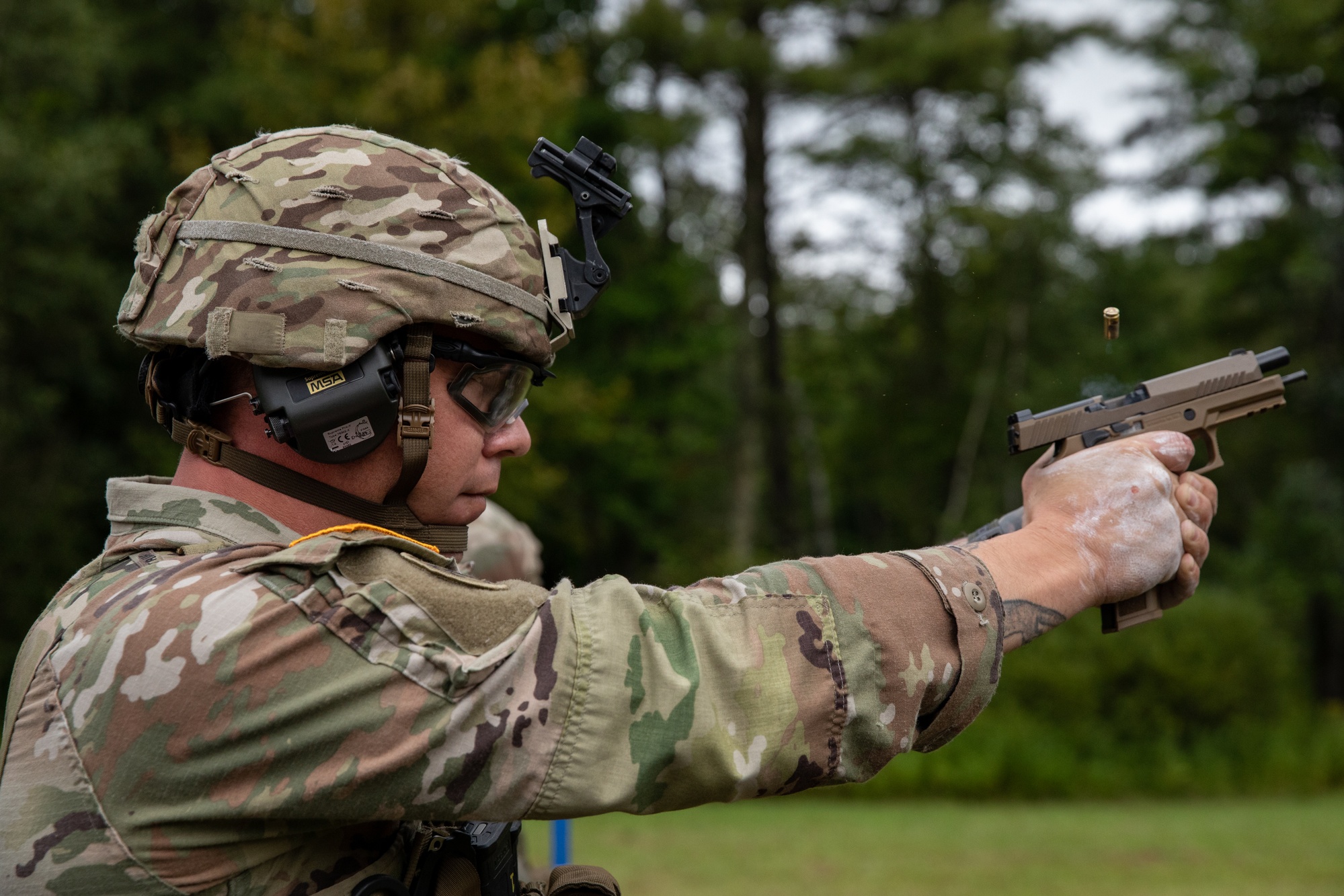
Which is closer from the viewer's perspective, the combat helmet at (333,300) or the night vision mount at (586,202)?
the combat helmet at (333,300)

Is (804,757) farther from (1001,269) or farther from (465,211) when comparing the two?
(1001,269)

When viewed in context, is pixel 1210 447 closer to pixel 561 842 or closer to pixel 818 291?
pixel 561 842

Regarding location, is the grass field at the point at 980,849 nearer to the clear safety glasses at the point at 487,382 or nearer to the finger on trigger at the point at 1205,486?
the finger on trigger at the point at 1205,486

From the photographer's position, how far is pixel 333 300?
6.86ft

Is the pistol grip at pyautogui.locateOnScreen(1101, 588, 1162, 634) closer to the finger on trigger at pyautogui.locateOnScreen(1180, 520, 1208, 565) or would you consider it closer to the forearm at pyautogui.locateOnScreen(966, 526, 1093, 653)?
the finger on trigger at pyautogui.locateOnScreen(1180, 520, 1208, 565)

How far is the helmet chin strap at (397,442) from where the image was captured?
7.08 ft

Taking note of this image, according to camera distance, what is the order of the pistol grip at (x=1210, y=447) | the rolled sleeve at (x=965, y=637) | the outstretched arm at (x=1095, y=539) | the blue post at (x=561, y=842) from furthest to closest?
the blue post at (x=561, y=842)
the pistol grip at (x=1210, y=447)
the outstretched arm at (x=1095, y=539)
the rolled sleeve at (x=965, y=637)

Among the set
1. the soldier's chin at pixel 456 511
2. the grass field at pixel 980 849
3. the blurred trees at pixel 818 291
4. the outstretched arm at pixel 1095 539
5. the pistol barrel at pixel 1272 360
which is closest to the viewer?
the outstretched arm at pixel 1095 539


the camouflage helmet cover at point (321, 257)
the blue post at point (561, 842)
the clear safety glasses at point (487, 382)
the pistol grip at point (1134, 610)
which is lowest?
the blue post at point (561, 842)

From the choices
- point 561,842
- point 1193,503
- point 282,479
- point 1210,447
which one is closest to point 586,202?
point 282,479

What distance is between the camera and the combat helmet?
208 centimetres

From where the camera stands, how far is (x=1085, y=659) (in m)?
18.2

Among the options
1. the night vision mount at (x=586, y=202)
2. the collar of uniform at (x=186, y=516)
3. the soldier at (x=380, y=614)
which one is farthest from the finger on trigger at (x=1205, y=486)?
the collar of uniform at (x=186, y=516)

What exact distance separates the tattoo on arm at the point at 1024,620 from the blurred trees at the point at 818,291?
518 inches
